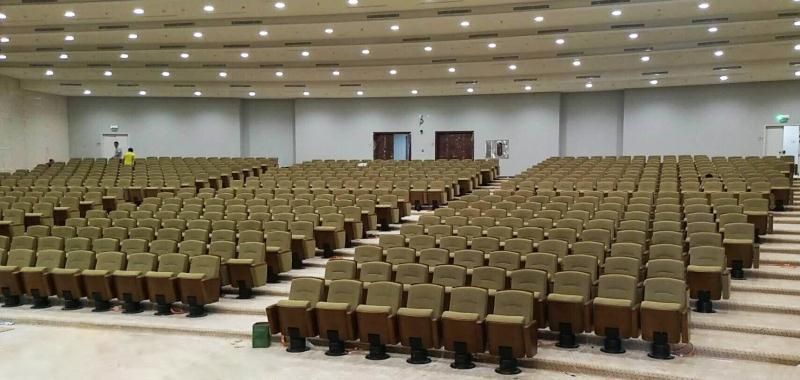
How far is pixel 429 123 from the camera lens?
25922mm

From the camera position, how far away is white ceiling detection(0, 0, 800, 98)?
13547mm

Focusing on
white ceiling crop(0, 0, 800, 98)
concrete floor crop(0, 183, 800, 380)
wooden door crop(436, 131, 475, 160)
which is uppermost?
white ceiling crop(0, 0, 800, 98)

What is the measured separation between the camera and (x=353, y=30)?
50.8 feet

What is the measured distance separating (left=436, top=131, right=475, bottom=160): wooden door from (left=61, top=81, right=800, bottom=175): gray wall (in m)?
0.25

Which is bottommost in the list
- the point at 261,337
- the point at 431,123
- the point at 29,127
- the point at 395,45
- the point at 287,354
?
the point at 287,354

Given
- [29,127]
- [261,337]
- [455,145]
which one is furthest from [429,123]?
[261,337]

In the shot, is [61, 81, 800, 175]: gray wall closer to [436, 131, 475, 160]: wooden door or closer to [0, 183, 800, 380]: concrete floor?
[436, 131, 475, 160]: wooden door

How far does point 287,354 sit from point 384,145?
19.9m

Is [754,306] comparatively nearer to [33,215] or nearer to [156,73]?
[33,215]

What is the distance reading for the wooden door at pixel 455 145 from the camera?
25.5 metres

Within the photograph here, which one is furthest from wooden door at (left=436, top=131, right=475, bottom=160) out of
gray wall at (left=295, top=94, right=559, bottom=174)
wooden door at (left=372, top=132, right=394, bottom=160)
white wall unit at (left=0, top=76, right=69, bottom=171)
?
white wall unit at (left=0, top=76, right=69, bottom=171)

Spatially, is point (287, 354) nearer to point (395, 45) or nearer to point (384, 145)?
point (395, 45)

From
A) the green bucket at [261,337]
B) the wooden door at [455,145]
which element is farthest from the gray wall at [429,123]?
the green bucket at [261,337]

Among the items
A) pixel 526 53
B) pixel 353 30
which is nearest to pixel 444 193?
pixel 353 30
